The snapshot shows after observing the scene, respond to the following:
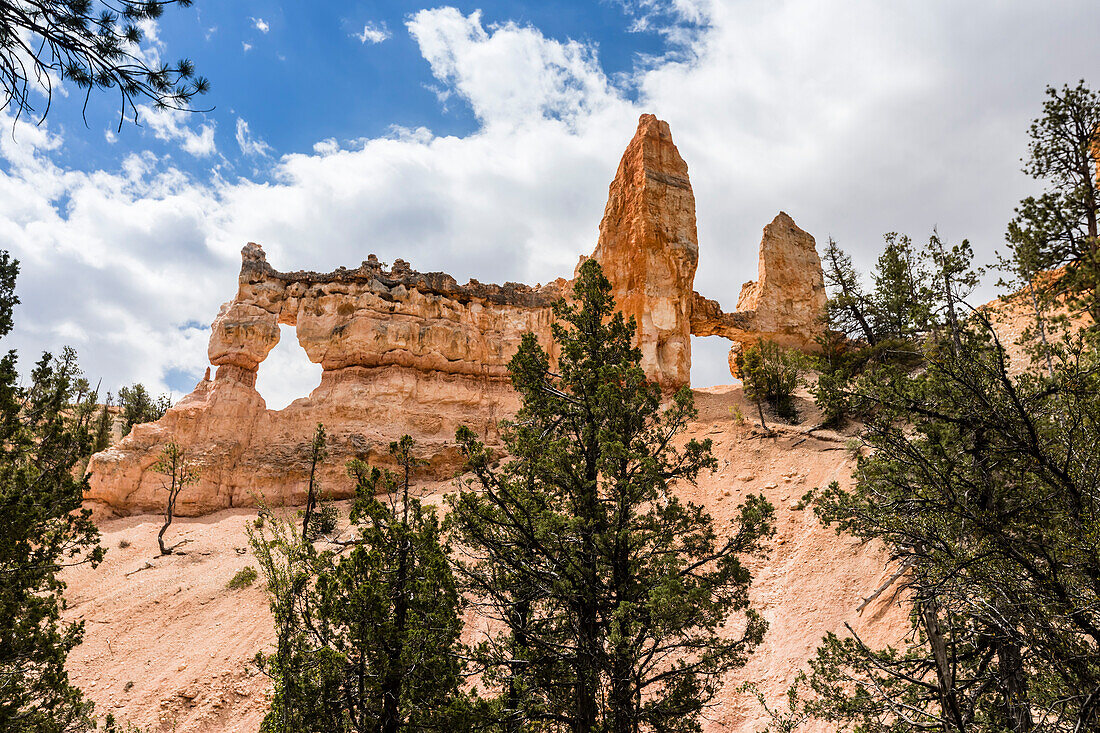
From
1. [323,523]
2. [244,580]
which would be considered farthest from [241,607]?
[323,523]

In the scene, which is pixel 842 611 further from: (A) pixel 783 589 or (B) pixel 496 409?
(B) pixel 496 409

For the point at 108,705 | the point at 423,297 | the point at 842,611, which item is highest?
the point at 423,297

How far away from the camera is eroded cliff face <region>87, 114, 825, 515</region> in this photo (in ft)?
100

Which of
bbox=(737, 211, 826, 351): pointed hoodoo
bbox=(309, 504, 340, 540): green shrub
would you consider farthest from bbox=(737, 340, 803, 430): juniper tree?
bbox=(309, 504, 340, 540): green shrub

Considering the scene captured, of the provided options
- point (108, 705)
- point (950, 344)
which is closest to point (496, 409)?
point (108, 705)

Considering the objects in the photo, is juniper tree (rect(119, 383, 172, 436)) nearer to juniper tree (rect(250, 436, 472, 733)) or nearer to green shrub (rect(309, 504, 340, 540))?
green shrub (rect(309, 504, 340, 540))

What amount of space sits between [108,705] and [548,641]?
14.2 meters

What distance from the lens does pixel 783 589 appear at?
56.7ft

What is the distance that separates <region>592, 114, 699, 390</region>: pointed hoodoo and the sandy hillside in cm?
738

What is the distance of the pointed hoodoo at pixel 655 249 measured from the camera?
109ft

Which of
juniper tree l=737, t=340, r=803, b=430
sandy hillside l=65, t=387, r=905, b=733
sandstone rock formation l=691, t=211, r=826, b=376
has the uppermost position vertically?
sandstone rock formation l=691, t=211, r=826, b=376

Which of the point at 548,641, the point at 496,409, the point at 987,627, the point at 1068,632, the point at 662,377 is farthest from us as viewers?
the point at 496,409

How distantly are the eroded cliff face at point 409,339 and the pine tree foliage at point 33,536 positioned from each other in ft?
67.4

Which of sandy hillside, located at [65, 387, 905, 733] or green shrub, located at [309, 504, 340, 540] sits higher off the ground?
green shrub, located at [309, 504, 340, 540]
